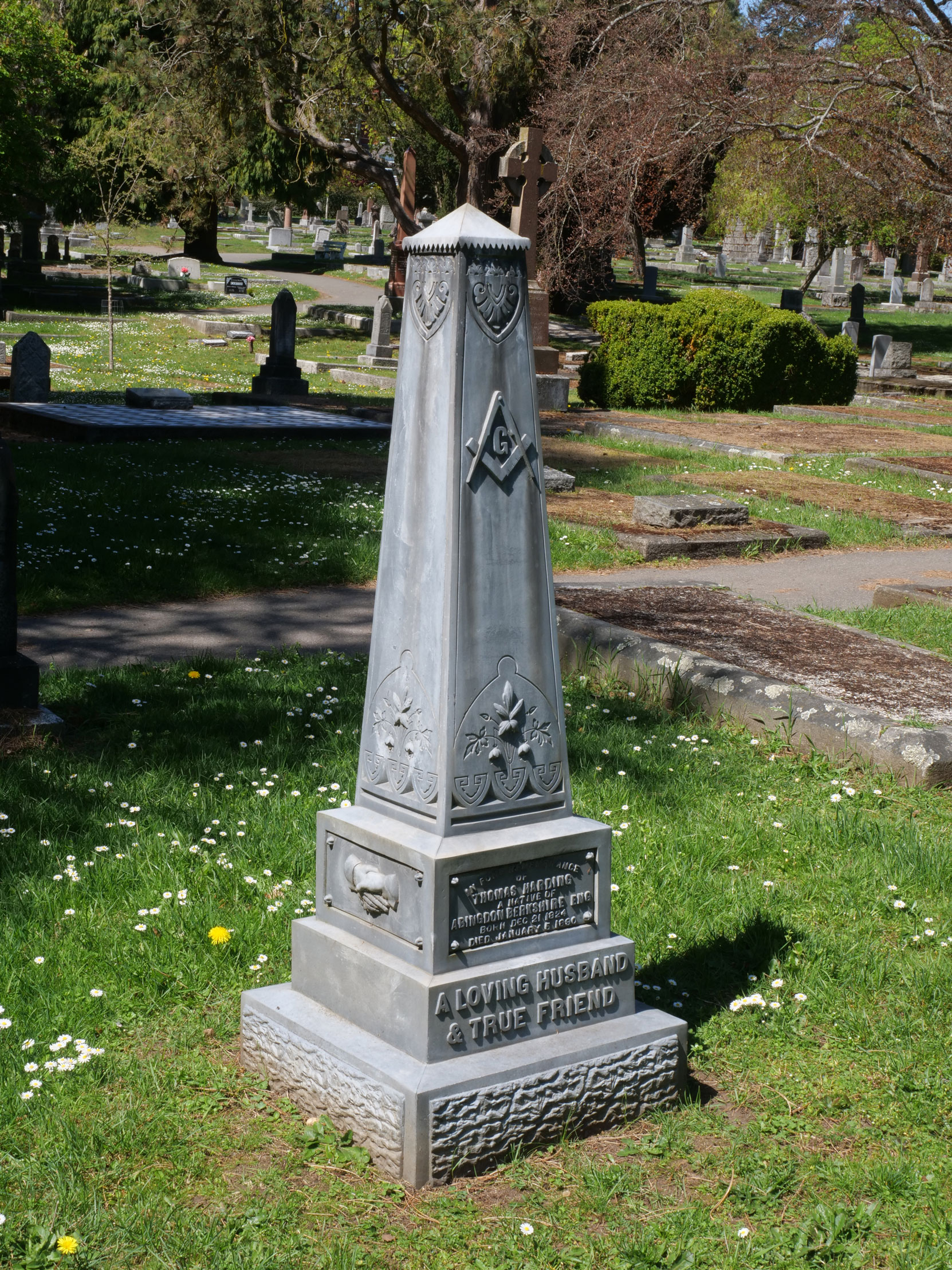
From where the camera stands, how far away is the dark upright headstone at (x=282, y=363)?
63.3 feet

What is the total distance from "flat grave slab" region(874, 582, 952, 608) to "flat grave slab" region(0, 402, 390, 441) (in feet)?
27.0

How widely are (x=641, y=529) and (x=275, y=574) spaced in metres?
3.40

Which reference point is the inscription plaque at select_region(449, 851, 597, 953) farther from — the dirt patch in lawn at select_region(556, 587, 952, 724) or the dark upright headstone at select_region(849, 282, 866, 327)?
the dark upright headstone at select_region(849, 282, 866, 327)

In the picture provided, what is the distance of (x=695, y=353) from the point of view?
2000 centimetres

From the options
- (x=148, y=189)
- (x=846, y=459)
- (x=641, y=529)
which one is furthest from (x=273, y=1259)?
(x=148, y=189)

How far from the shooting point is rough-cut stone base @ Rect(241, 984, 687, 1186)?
2.81 meters

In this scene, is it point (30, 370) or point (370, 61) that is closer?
point (30, 370)

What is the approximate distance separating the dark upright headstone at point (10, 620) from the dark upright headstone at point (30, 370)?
11572mm

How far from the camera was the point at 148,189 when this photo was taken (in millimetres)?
30812

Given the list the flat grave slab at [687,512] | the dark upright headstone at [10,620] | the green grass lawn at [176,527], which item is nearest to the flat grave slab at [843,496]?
the flat grave slab at [687,512]

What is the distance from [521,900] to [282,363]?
1726 centimetres

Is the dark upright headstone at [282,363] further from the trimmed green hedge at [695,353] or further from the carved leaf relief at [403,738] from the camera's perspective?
the carved leaf relief at [403,738]

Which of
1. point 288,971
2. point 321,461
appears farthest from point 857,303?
point 288,971

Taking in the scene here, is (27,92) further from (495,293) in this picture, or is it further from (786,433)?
(495,293)
